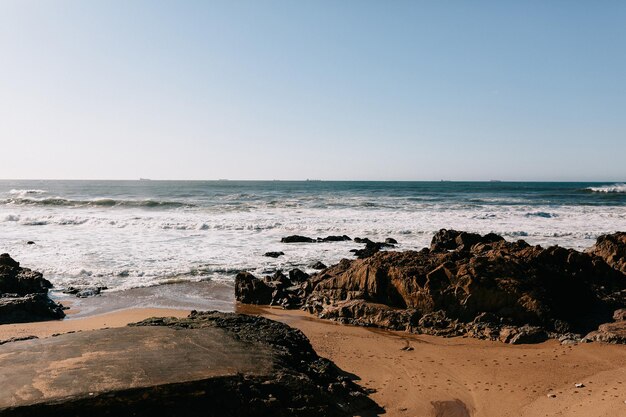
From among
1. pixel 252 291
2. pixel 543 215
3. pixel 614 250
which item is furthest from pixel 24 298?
pixel 543 215

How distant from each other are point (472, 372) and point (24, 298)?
8.32 meters

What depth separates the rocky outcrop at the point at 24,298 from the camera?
851 centimetres

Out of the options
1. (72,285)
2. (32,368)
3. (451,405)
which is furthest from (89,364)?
(72,285)

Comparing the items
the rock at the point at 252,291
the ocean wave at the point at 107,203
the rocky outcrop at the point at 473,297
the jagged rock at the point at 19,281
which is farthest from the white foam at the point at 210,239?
the ocean wave at the point at 107,203

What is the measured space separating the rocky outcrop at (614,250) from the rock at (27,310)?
39.4ft

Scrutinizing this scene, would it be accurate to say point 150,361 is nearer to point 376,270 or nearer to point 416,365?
point 416,365

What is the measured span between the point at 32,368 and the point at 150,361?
96cm

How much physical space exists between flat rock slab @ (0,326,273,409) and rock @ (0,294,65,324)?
455cm

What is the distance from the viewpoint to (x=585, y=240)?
18922mm

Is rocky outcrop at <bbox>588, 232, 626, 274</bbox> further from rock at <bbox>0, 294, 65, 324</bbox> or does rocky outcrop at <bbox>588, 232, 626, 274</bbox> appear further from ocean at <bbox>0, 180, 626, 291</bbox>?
rock at <bbox>0, 294, 65, 324</bbox>

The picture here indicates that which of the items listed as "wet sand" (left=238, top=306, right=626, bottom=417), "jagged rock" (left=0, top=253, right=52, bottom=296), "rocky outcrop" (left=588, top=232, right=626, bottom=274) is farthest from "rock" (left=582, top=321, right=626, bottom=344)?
"jagged rock" (left=0, top=253, right=52, bottom=296)

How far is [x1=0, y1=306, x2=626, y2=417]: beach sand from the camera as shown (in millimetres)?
4961

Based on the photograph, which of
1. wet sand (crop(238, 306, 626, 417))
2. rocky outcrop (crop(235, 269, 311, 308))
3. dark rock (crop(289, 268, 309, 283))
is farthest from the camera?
dark rock (crop(289, 268, 309, 283))

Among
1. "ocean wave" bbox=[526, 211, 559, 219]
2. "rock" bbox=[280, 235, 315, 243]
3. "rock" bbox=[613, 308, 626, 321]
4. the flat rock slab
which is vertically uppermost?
the flat rock slab
